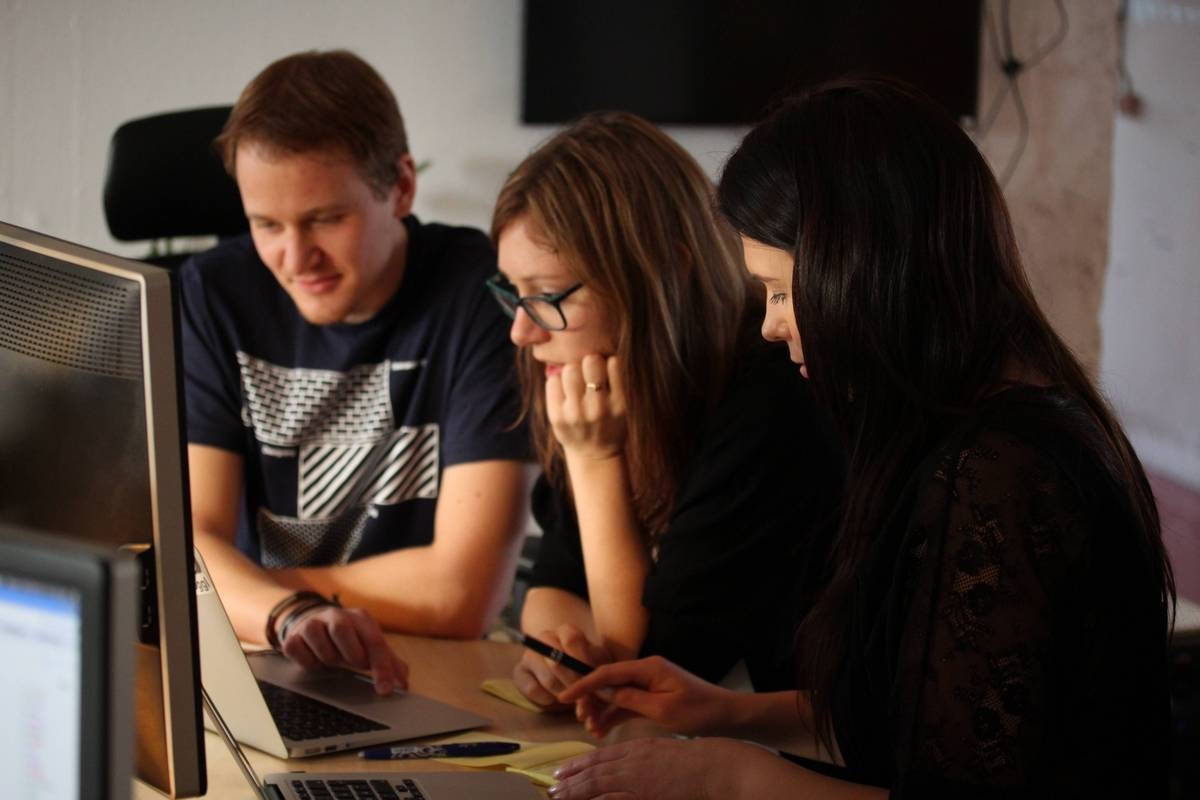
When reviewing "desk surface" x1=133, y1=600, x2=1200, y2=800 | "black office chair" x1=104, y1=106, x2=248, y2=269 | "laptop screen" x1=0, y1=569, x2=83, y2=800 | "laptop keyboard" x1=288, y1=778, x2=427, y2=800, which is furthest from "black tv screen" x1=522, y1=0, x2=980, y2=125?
"laptop screen" x1=0, y1=569, x2=83, y2=800

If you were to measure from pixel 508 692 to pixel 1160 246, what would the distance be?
329cm

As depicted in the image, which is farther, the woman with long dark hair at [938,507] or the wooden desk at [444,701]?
the wooden desk at [444,701]

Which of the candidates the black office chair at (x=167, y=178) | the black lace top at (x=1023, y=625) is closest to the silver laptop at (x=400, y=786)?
the black lace top at (x=1023, y=625)

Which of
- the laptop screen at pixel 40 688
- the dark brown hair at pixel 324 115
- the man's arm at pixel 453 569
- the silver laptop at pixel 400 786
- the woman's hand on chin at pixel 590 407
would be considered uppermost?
the dark brown hair at pixel 324 115

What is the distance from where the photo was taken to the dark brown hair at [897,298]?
104cm

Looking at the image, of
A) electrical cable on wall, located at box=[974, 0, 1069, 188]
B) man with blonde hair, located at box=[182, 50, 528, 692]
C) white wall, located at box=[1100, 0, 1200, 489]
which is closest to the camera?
man with blonde hair, located at box=[182, 50, 528, 692]

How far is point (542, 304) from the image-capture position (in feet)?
5.26

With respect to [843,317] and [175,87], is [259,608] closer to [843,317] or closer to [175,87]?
[843,317]

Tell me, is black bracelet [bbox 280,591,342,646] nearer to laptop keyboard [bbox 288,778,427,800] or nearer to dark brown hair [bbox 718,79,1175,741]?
laptop keyboard [bbox 288,778,427,800]

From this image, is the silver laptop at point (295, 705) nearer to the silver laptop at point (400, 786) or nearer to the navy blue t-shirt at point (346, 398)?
the silver laptop at point (400, 786)

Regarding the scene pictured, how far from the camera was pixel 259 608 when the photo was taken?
60.3 inches

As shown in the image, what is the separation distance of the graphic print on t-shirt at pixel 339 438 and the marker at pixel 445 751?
671 millimetres

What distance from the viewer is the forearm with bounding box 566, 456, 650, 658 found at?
1.60m

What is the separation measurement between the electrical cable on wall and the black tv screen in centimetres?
8
